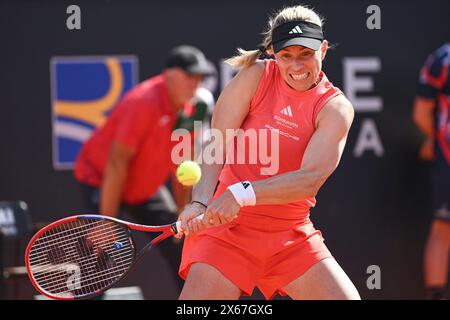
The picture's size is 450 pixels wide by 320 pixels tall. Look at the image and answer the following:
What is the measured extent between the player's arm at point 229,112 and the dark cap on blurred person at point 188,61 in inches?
76.7

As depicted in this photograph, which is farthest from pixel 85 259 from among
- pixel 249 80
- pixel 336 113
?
pixel 336 113

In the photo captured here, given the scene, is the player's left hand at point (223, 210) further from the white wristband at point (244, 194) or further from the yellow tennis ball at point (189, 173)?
the yellow tennis ball at point (189, 173)

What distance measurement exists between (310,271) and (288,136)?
0.55 meters

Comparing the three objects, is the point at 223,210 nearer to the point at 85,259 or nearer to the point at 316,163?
the point at 316,163

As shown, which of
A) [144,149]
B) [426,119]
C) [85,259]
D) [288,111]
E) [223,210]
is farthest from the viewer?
[426,119]

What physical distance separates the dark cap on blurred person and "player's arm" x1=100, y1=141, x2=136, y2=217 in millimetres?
584

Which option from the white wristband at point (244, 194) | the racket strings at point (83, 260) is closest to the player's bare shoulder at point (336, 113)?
the white wristband at point (244, 194)

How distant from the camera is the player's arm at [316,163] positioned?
367cm

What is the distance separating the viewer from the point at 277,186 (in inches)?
144

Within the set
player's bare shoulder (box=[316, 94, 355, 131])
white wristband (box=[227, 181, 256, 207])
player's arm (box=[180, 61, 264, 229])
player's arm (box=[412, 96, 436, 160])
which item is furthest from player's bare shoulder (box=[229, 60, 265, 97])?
player's arm (box=[412, 96, 436, 160])

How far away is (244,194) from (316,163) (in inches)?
12.3

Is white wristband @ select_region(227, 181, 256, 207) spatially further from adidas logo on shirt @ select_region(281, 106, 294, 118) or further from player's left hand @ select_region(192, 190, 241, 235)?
adidas logo on shirt @ select_region(281, 106, 294, 118)

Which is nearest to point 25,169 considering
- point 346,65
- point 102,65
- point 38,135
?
point 38,135

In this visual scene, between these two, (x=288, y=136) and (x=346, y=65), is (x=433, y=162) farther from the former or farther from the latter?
(x=288, y=136)
